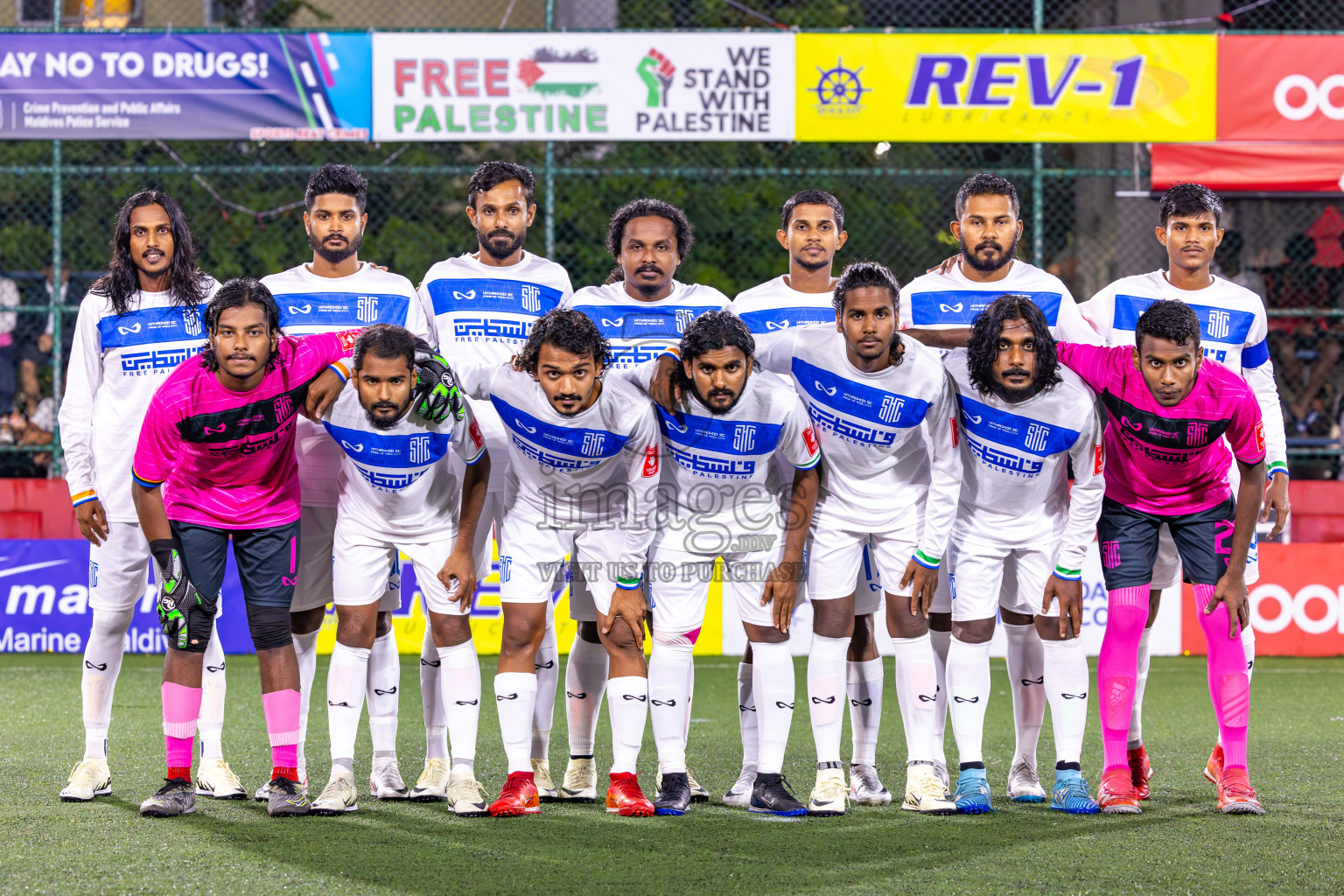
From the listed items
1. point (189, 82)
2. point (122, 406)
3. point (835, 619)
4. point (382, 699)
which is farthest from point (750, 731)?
point (189, 82)

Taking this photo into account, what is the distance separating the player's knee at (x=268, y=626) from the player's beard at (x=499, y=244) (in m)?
1.62

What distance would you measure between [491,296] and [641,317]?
0.59 metres

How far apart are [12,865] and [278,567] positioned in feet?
4.03

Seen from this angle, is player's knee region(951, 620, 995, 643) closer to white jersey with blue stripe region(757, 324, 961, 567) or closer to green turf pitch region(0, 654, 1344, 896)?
white jersey with blue stripe region(757, 324, 961, 567)

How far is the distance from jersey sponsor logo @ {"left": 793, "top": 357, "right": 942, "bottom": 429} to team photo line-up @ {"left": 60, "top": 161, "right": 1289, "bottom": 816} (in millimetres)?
12

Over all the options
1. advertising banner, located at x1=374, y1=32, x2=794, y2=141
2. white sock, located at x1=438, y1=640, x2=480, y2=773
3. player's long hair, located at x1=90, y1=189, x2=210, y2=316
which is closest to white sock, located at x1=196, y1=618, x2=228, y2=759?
white sock, located at x1=438, y1=640, x2=480, y2=773

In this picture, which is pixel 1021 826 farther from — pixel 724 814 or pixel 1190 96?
pixel 1190 96

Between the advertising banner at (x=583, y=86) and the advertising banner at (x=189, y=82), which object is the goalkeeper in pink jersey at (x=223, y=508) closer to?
the advertising banner at (x=583, y=86)

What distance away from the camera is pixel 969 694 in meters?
4.90

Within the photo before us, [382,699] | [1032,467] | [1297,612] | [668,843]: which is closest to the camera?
[668,843]

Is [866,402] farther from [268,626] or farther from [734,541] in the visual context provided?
[268,626]

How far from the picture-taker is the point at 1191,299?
5.40m

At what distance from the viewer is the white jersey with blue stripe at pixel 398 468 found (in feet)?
15.6

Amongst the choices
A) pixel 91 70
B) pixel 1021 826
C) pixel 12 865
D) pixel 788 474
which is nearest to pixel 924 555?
pixel 788 474
